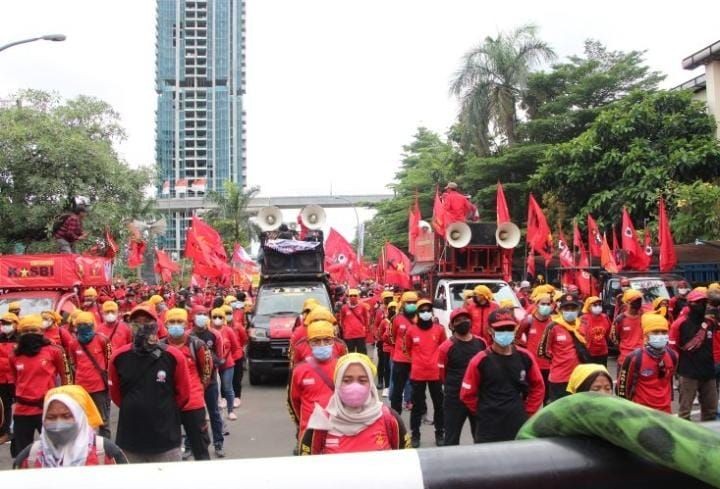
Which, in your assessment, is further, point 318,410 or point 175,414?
point 175,414

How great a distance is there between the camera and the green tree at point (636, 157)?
23.0 m

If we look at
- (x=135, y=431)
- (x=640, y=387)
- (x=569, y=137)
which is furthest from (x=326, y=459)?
(x=569, y=137)

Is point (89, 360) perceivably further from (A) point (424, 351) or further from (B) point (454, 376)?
(B) point (454, 376)

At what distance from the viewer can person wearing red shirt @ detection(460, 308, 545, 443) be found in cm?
534

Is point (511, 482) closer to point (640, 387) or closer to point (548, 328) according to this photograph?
point (640, 387)

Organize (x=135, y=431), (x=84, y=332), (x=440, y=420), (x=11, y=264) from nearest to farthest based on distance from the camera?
(x=135, y=431) < (x=84, y=332) < (x=440, y=420) < (x=11, y=264)

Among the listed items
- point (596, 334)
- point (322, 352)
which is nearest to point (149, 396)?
point (322, 352)

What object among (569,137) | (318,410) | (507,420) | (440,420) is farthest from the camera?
(569,137)

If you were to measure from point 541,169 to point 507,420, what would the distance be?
73.1ft

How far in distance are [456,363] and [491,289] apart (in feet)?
24.8

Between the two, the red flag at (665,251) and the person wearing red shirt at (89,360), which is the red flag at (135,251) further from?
the person wearing red shirt at (89,360)

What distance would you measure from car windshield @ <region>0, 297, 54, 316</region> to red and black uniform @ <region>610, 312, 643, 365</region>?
922 centimetres

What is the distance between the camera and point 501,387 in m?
5.37

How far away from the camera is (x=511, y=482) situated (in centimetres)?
106
